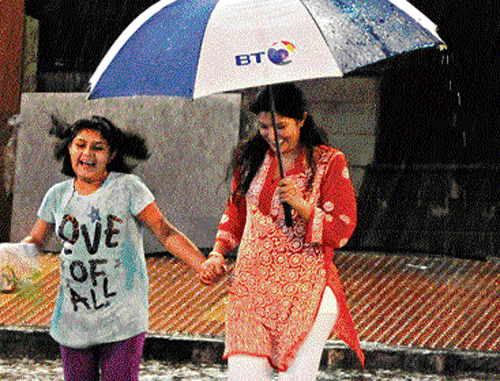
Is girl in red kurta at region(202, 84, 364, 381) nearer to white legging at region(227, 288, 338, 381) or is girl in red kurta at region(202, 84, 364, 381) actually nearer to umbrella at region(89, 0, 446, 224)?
white legging at region(227, 288, 338, 381)

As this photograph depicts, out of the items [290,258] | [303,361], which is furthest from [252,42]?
[303,361]

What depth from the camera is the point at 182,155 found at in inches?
454

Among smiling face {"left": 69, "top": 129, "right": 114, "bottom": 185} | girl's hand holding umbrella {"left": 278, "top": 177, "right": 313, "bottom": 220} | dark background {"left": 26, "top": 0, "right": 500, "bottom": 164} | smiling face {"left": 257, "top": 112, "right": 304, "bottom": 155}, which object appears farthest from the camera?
dark background {"left": 26, "top": 0, "right": 500, "bottom": 164}

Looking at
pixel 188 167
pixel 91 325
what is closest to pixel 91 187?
pixel 91 325

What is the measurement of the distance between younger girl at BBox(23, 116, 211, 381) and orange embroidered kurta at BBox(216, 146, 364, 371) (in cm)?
31

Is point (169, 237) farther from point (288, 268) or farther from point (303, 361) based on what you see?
point (303, 361)

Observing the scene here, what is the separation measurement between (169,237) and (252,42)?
3.03ft

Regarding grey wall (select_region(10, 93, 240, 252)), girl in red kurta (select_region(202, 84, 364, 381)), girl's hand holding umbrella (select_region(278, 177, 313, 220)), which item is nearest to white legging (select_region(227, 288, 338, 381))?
girl in red kurta (select_region(202, 84, 364, 381))

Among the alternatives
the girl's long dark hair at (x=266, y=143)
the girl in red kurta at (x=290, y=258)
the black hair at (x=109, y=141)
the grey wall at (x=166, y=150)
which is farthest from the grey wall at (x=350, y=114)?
the girl in red kurta at (x=290, y=258)

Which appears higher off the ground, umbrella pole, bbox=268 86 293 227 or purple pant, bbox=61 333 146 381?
umbrella pole, bbox=268 86 293 227

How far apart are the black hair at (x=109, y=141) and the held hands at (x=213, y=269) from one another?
0.64m

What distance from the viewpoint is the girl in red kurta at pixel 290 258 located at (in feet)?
14.5

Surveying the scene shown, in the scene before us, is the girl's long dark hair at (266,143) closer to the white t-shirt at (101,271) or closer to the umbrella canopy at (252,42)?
the umbrella canopy at (252,42)

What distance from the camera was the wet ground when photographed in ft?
25.5
